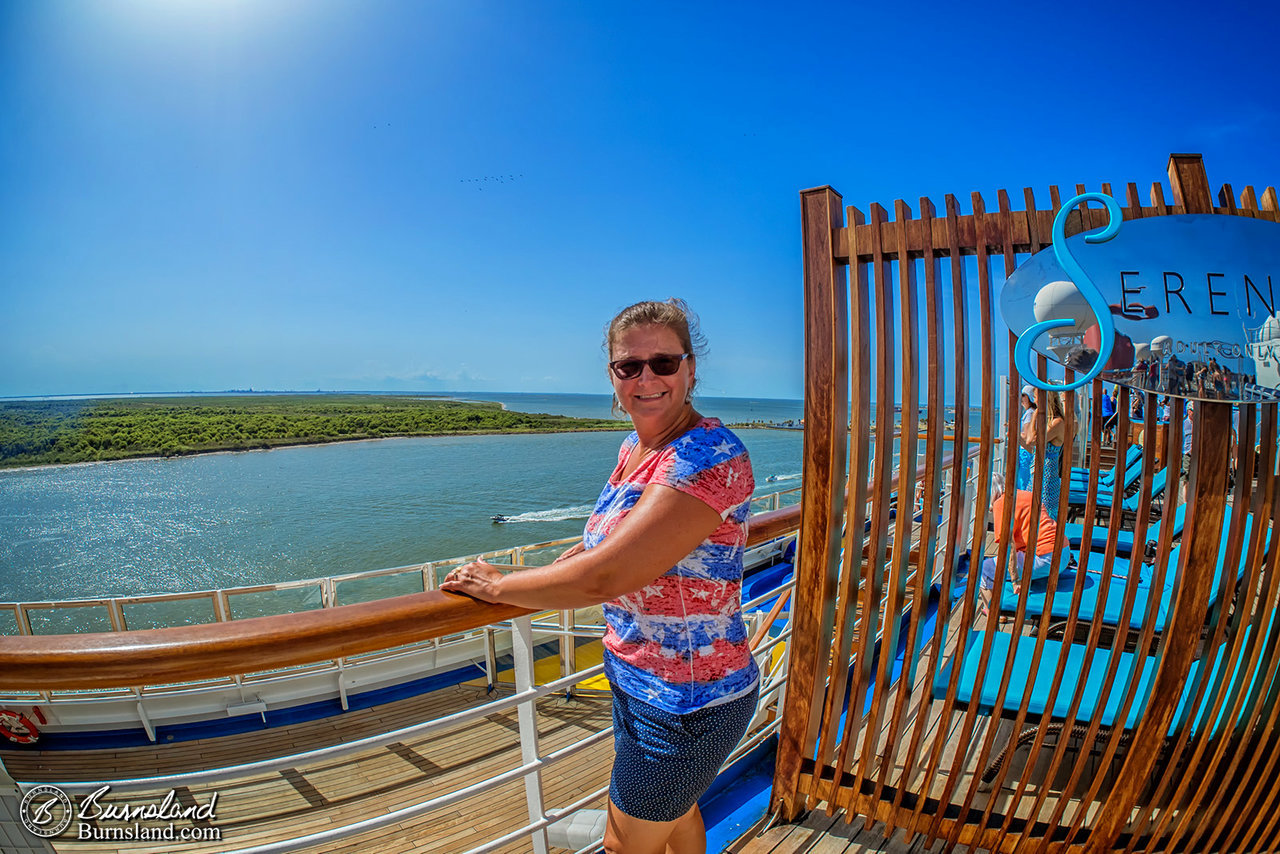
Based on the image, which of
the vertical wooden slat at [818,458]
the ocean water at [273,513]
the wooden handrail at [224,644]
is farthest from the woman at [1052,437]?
the ocean water at [273,513]

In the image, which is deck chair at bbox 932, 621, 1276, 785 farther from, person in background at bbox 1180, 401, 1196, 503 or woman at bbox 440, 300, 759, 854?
woman at bbox 440, 300, 759, 854

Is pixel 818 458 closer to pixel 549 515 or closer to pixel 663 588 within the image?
pixel 663 588

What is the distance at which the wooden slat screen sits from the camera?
1172 mm

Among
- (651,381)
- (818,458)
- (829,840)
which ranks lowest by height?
(829,840)

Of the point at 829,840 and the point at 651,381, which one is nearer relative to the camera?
the point at 651,381

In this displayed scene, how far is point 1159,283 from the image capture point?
44.8 inches

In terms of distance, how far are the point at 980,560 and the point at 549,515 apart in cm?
3278

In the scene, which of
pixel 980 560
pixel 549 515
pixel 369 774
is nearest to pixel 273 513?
pixel 549 515

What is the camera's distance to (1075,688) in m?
1.34

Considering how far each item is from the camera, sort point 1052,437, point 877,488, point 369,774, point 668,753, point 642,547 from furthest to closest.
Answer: point 369,774 → point 1052,437 → point 877,488 → point 668,753 → point 642,547

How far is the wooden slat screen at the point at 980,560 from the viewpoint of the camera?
3.84 ft

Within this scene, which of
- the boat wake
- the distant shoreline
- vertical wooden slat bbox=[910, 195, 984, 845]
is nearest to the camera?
vertical wooden slat bbox=[910, 195, 984, 845]

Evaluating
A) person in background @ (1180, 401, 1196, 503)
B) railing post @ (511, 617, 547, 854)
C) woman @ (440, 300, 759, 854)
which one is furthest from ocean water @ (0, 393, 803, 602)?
woman @ (440, 300, 759, 854)

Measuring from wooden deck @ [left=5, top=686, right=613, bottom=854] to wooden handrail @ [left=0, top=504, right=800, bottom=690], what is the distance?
3232mm
